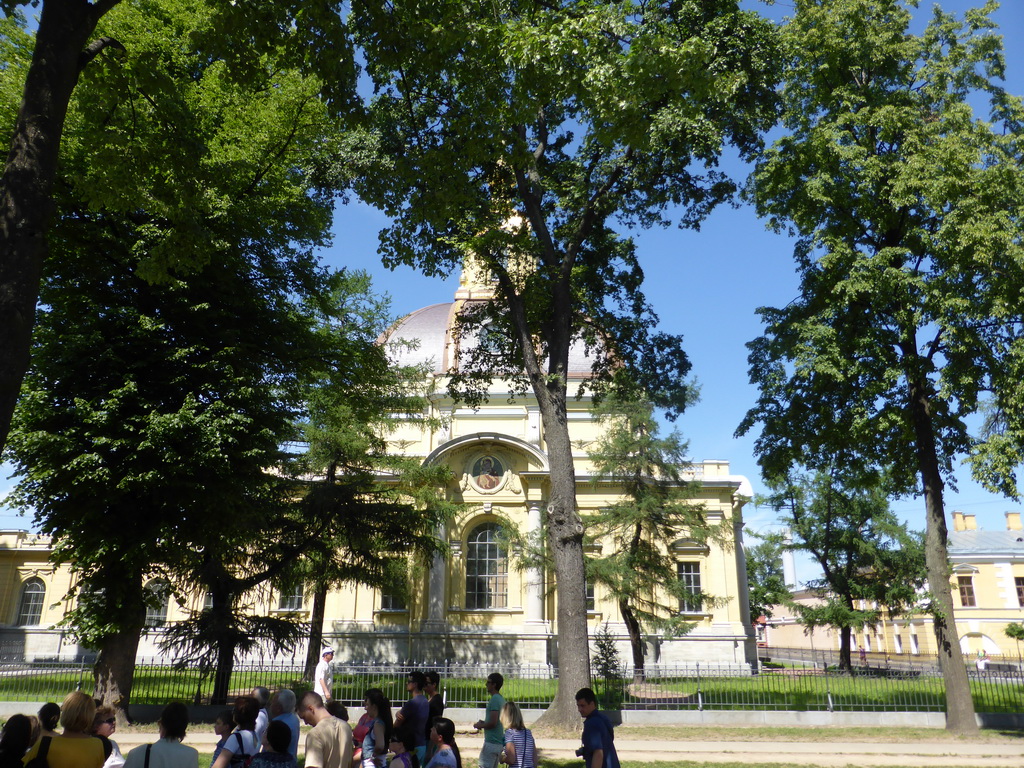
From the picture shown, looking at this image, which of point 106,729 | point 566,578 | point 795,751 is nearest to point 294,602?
point 566,578

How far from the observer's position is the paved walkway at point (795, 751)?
10594 mm

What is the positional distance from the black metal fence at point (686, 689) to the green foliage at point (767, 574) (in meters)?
15.5

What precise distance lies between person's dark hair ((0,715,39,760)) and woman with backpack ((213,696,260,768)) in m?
1.24

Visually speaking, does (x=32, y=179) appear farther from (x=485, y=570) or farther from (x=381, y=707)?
(x=485, y=570)

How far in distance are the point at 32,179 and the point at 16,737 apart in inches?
153

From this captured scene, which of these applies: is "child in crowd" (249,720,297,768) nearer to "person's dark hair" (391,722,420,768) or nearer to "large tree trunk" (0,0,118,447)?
"person's dark hair" (391,722,420,768)

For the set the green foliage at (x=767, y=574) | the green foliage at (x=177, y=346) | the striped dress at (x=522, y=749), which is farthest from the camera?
the green foliage at (x=767, y=574)

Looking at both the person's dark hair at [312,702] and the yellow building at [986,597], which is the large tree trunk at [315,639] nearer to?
the person's dark hair at [312,702]

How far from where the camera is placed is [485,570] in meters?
A: 31.8

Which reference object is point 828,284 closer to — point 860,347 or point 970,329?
point 860,347

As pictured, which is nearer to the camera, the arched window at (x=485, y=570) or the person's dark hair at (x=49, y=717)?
the person's dark hair at (x=49, y=717)

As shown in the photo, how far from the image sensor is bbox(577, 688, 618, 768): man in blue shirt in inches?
224

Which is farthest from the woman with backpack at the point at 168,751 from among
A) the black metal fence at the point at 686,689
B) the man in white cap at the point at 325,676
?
the black metal fence at the point at 686,689

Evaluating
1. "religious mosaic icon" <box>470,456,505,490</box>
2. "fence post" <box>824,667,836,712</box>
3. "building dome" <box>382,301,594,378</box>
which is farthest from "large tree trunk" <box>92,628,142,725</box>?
"building dome" <box>382,301,594,378</box>
